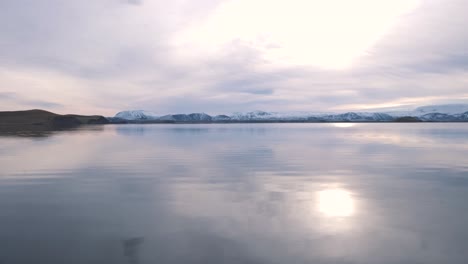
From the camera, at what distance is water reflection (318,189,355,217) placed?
12984 mm

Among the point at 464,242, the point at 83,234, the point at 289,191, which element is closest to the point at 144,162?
the point at 289,191

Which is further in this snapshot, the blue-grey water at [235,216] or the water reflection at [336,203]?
the water reflection at [336,203]

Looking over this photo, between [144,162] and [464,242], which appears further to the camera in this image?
[144,162]

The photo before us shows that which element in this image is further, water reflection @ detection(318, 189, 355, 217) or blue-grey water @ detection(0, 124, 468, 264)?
water reflection @ detection(318, 189, 355, 217)

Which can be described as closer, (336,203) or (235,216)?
(235,216)

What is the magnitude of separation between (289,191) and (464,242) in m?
8.00

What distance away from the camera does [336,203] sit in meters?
14.4

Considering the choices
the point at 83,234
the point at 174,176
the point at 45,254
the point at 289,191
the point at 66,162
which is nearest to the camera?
the point at 45,254

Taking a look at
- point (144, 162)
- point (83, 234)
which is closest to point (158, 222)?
point (83, 234)

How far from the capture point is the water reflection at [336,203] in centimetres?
1298

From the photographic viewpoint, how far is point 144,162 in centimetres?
2855

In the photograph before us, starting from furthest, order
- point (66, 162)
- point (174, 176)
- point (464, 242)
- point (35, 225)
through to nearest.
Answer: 1. point (66, 162)
2. point (174, 176)
3. point (35, 225)
4. point (464, 242)

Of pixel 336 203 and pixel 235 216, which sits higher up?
pixel 235 216

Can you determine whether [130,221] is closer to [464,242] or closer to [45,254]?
[45,254]
